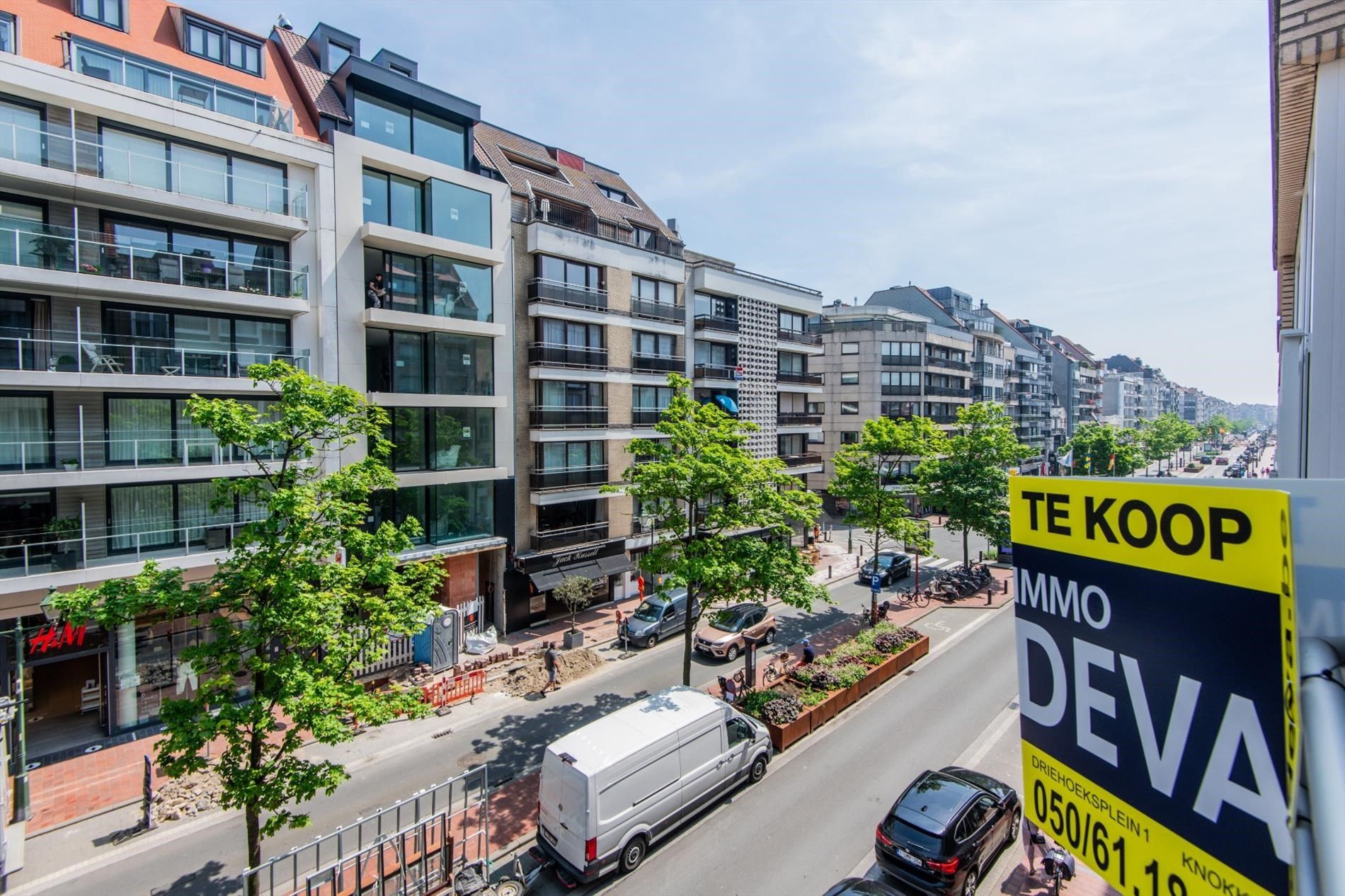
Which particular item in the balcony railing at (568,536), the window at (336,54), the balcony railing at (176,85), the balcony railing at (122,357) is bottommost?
the balcony railing at (568,536)

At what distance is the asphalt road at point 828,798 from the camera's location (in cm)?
1177

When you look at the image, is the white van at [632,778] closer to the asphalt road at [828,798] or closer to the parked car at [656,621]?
the asphalt road at [828,798]

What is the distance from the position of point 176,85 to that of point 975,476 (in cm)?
3492

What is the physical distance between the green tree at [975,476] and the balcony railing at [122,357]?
1143 inches

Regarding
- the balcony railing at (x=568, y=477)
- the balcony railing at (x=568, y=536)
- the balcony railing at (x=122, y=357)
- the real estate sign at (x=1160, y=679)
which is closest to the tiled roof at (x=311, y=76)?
the balcony railing at (x=122, y=357)

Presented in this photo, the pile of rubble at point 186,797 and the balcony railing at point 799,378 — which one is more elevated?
the balcony railing at point 799,378

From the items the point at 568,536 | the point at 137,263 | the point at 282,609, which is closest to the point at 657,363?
the point at 568,536

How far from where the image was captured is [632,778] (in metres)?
11.8

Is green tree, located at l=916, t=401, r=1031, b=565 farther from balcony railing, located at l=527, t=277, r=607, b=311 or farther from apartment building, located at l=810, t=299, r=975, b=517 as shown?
balcony railing, located at l=527, t=277, r=607, b=311

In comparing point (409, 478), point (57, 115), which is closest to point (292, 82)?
point (57, 115)

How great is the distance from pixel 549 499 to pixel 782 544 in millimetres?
11693

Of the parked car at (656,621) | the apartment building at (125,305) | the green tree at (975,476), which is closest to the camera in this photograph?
the apartment building at (125,305)

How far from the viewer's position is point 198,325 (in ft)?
61.9

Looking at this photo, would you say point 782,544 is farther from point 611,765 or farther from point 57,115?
point 57,115
